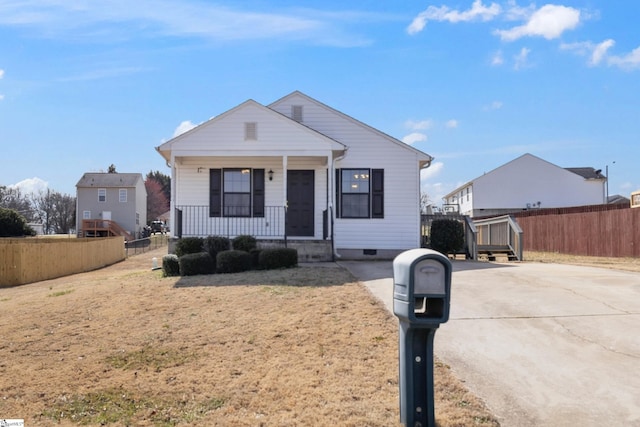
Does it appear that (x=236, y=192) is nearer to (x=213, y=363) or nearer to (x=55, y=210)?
(x=213, y=363)

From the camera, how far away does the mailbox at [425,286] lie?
3.01 m

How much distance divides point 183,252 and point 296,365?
A: 24.9ft

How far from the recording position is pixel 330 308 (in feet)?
20.7

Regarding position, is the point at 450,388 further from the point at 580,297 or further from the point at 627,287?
the point at 627,287

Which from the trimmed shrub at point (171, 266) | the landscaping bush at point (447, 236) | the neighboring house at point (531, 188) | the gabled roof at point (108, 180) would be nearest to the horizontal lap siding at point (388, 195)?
the landscaping bush at point (447, 236)

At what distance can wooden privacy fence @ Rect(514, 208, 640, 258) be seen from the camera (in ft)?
52.3

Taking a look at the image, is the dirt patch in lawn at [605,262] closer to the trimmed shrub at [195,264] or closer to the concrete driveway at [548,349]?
the concrete driveway at [548,349]

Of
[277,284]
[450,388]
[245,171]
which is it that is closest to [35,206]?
[245,171]

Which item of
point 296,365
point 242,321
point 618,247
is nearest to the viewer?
point 296,365

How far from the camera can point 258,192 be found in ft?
47.0

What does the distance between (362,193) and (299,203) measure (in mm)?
1963

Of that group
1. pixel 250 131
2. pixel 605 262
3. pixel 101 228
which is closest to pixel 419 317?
pixel 250 131

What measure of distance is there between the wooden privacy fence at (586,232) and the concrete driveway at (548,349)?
379 inches

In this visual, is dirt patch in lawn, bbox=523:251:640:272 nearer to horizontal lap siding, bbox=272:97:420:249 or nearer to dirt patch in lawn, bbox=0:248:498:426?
horizontal lap siding, bbox=272:97:420:249
